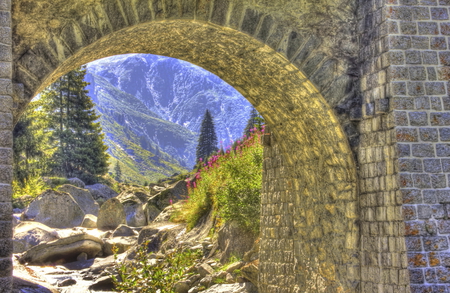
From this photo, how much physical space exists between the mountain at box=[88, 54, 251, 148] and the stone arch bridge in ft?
542

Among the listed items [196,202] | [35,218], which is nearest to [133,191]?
[35,218]

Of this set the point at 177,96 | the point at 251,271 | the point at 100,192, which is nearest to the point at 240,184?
the point at 251,271

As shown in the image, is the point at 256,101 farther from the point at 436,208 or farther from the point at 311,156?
the point at 436,208

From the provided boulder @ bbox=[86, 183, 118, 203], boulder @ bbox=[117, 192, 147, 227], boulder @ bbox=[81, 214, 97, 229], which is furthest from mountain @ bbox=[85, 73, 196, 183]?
boulder @ bbox=[81, 214, 97, 229]

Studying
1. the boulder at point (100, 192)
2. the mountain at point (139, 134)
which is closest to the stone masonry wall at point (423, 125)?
the boulder at point (100, 192)

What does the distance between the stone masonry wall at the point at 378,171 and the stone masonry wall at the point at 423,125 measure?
3.7 inches

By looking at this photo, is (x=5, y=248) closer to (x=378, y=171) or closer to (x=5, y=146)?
(x=5, y=146)

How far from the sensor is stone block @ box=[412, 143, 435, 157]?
5.39 metres

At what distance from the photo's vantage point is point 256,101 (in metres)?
7.41

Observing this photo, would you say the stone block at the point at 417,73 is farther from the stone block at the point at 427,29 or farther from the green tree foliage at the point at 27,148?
the green tree foliage at the point at 27,148

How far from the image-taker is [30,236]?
511 inches

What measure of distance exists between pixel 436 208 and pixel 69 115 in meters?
29.0

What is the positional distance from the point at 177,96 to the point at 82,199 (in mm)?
174878

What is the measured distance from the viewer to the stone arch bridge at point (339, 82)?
4.88 meters
